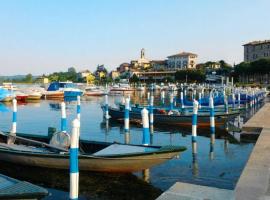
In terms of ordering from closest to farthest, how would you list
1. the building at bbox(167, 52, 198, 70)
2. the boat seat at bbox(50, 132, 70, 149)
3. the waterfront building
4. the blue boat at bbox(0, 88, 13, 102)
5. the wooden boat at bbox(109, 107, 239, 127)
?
1. the boat seat at bbox(50, 132, 70, 149)
2. the wooden boat at bbox(109, 107, 239, 127)
3. the blue boat at bbox(0, 88, 13, 102)
4. the waterfront building
5. the building at bbox(167, 52, 198, 70)

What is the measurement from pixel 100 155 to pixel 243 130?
38.9 ft

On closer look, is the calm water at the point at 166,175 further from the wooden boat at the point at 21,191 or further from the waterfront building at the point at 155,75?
the waterfront building at the point at 155,75

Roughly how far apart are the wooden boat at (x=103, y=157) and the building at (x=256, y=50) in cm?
14041

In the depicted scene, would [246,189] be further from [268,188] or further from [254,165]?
[254,165]

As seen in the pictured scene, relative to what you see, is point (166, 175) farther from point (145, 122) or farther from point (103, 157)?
point (103, 157)

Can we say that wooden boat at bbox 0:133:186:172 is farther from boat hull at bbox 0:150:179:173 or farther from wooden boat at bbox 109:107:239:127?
wooden boat at bbox 109:107:239:127

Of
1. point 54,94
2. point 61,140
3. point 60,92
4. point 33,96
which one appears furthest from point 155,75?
point 61,140

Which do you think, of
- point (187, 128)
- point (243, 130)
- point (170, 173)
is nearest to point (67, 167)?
→ point (170, 173)

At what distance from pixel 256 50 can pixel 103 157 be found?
15036cm

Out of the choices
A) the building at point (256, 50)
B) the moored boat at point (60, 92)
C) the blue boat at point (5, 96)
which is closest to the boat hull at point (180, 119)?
the blue boat at point (5, 96)

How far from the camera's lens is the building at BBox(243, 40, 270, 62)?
144m

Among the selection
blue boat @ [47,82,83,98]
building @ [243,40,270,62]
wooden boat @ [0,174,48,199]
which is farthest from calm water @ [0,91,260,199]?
building @ [243,40,270,62]

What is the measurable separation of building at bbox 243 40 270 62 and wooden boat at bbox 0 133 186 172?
461 ft

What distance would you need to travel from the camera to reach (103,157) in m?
11.8
